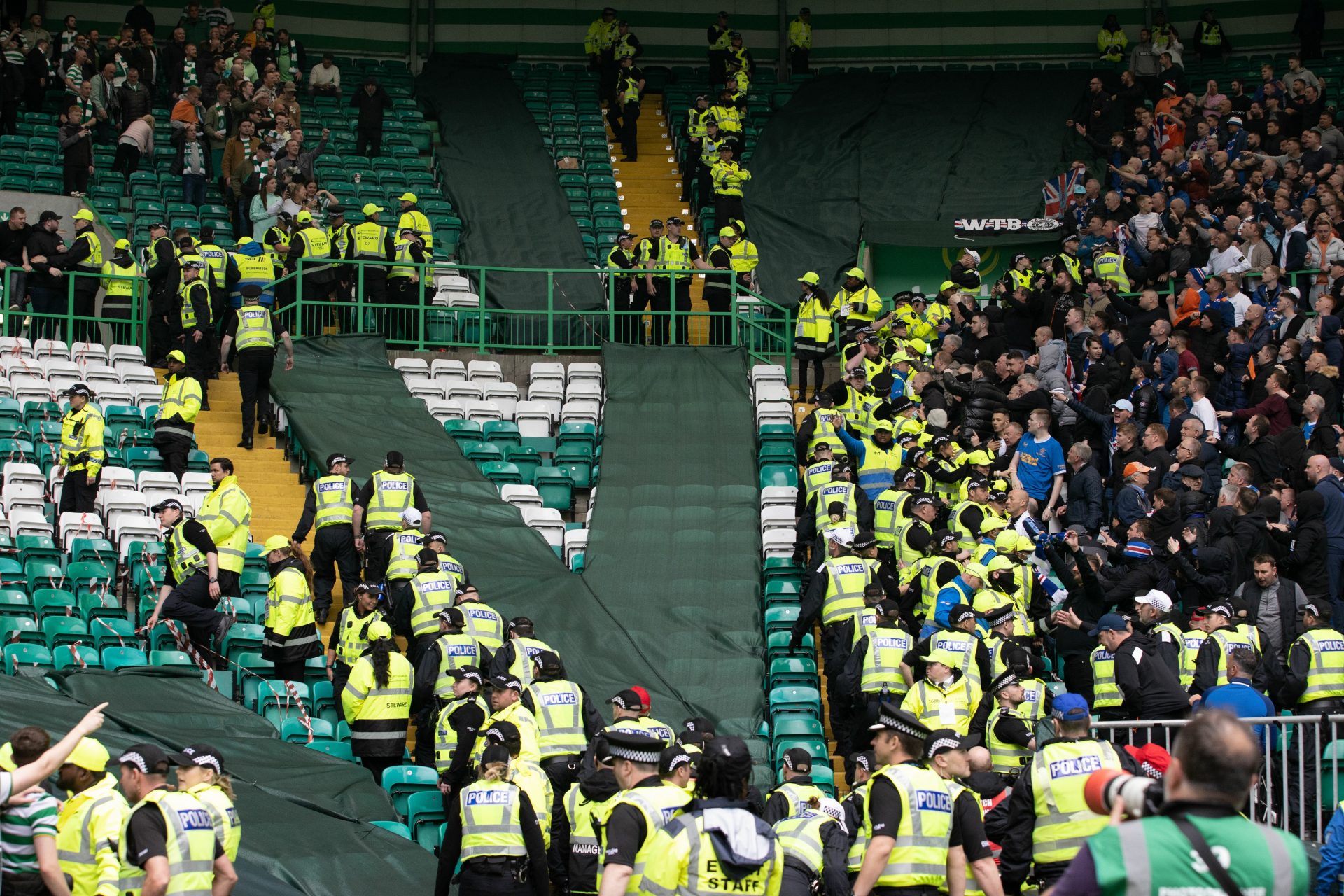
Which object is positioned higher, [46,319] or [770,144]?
[770,144]

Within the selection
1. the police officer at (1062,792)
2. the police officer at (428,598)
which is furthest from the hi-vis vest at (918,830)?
the police officer at (428,598)

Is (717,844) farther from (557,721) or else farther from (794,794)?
(557,721)

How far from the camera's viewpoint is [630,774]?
24.1 feet

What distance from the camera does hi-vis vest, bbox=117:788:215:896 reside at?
8422mm

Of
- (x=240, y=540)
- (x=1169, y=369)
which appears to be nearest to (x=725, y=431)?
(x=1169, y=369)

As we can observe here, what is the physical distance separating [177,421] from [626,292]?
674cm

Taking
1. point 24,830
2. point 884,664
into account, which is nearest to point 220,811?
point 24,830

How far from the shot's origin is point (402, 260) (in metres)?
21.2

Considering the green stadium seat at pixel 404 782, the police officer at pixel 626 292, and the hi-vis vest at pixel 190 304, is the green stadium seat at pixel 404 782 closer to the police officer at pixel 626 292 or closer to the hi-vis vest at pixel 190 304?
the hi-vis vest at pixel 190 304

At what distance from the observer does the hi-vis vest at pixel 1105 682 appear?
1256 centimetres

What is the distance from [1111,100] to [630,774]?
65.5ft

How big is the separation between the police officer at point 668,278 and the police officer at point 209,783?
1306 cm

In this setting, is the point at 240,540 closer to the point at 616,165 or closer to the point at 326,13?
the point at 616,165

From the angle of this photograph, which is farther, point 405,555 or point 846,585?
point 405,555
